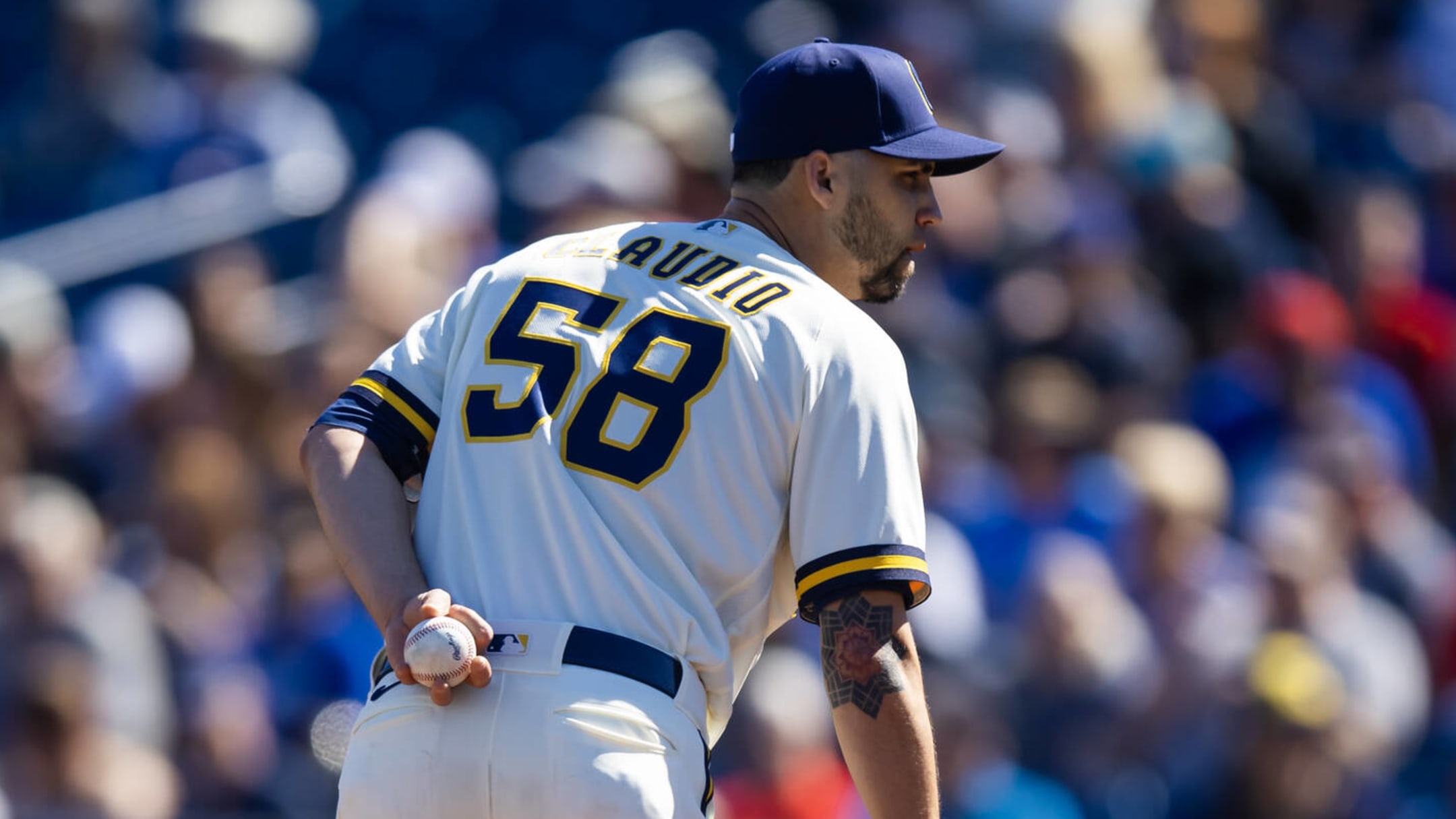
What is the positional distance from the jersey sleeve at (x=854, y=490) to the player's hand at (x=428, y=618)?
55 centimetres

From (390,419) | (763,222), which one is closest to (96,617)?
(390,419)

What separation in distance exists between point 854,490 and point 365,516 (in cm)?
86

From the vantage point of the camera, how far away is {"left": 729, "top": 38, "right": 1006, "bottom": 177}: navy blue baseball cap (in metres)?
3.70

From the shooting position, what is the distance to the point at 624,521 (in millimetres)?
3287

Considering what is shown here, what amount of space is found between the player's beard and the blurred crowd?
280cm

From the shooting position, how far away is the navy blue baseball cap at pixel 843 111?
3.70 metres

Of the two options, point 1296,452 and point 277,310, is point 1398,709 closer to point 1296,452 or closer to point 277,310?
point 1296,452

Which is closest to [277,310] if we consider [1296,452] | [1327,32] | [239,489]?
[239,489]

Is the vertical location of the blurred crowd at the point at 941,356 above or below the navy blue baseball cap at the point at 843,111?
below

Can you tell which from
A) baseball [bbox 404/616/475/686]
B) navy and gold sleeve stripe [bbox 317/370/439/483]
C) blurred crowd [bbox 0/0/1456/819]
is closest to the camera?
baseball [bbox 404/616/475/686]

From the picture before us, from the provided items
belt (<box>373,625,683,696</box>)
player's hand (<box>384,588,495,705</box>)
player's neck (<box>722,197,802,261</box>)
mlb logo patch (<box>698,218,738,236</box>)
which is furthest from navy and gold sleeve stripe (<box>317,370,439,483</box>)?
player's neck (<box>722,197,802,261</box>)

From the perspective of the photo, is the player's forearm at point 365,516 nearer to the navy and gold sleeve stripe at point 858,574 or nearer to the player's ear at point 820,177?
the navy and gold sleeve stripe at point 858,574

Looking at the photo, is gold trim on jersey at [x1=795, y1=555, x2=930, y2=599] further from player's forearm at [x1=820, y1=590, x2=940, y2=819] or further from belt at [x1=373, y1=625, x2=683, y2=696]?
belt at [x1=373, y1=625, x2=683, y2=696]

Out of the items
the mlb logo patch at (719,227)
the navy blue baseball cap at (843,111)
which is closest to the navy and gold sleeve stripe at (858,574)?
the mlb logo patch at (719,227)
